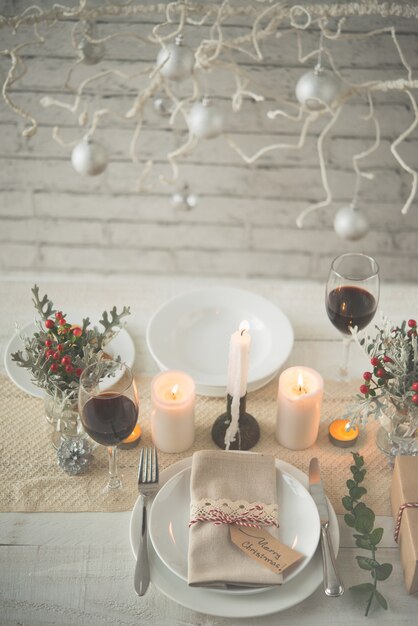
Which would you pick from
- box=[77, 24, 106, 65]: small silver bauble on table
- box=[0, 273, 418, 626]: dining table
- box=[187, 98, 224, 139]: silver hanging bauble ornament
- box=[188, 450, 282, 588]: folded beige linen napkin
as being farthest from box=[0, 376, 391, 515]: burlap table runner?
box=[77, 24, 106, 65]: small silver bauble on table

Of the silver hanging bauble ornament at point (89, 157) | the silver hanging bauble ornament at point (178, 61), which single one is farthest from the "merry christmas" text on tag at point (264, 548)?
the silver hanging bauble ornament at point (178, 61)

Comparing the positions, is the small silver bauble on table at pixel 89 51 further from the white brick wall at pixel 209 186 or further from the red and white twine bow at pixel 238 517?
the red and white twine bow at pixel 238 517

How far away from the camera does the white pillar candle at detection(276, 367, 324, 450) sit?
1045mm

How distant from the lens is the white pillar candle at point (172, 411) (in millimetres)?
1032

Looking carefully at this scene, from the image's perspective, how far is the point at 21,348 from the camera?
4.08 ft

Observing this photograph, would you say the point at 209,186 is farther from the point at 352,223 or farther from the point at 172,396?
the point at 172,396

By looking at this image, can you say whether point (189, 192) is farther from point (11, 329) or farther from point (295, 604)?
point (295, 604)

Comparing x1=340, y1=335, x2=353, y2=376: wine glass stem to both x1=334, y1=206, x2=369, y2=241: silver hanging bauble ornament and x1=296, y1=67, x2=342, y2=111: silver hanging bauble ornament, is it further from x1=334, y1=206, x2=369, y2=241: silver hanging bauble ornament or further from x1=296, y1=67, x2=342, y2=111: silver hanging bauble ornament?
x1=296, y1=67, x2=342, y2=111: silver hanging bauble ornament

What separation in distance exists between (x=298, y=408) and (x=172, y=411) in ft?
0.65

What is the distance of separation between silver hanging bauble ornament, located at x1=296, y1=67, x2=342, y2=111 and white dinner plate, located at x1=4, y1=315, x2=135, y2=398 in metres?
0.55

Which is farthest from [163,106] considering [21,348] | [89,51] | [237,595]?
[237,595]

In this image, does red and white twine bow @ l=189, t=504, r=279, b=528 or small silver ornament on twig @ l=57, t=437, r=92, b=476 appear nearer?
red and white twine bow @ l=189, t=504, r=279, b=528

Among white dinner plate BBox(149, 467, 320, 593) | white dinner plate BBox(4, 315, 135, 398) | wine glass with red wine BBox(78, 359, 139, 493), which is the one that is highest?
wine glass with red wine BBox(78, 359, 139, 493)

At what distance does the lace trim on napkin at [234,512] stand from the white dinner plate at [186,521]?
0.03 metres
